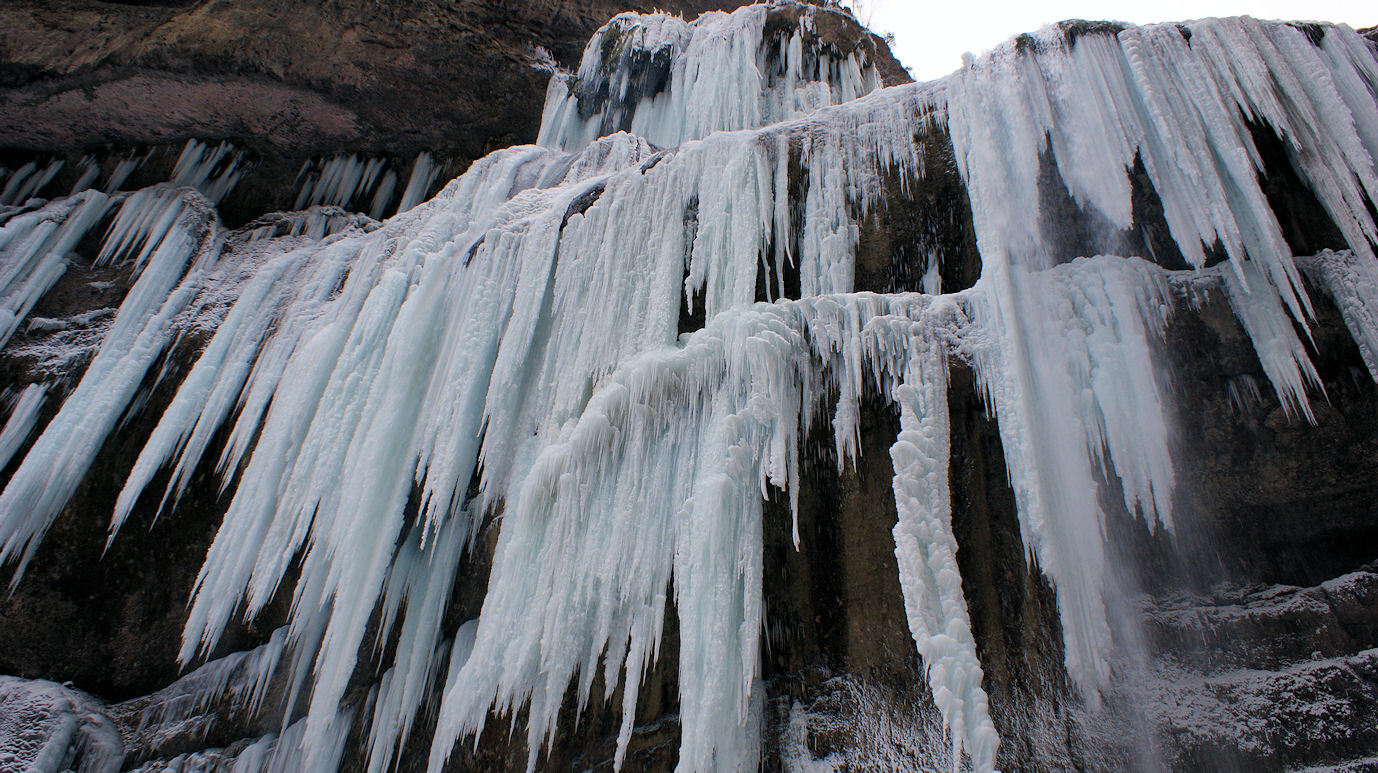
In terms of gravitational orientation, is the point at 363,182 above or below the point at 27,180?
above

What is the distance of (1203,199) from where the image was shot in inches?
120

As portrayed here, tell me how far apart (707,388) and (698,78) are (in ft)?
17.3

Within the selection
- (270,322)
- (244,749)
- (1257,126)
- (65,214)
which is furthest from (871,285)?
(65,214)

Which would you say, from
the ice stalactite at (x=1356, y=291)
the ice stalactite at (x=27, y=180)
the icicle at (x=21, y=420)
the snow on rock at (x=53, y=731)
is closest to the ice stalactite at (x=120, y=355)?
the icicle at (x=21, y=420)

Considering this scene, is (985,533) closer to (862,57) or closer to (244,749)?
(244,749)

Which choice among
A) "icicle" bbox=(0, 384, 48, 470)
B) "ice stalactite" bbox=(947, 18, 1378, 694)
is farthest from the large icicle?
"icicle" bbox=(0, 384, 48, 470)

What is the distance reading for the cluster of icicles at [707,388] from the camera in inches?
118

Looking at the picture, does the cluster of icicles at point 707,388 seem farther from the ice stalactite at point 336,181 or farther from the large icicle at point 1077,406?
the ice stalactite at point 336,181

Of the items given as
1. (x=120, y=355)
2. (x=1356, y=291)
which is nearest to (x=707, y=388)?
(x=1356, y=291)

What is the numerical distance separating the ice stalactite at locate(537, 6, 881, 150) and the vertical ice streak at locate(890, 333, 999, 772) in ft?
15.5

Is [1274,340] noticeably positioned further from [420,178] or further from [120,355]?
[420,178]

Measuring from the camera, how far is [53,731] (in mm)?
4473

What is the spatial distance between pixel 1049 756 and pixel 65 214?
9495 mm

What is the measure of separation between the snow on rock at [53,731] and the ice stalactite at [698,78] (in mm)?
6806
